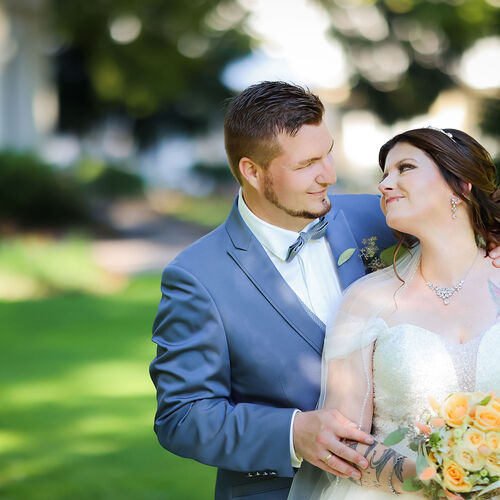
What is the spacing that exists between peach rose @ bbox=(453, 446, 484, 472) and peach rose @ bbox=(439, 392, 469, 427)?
0.08 m

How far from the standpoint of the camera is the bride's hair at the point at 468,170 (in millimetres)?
2814

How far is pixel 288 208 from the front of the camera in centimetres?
308

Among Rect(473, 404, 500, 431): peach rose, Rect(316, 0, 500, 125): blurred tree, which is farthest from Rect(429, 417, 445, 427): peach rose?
Rect(316, 0, 500, 125): blurred tree

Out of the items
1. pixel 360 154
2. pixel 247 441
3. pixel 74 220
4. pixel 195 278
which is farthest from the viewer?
pixel 360 154

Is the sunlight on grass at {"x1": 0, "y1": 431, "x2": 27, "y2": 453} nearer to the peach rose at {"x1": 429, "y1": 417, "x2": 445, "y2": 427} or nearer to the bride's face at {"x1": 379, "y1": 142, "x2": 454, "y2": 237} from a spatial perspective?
the bride's face at {"x1": 379, "y1": 142, "x2": 454, "y2": 237}

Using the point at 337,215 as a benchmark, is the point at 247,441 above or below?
below

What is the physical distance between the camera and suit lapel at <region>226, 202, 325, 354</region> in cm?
296

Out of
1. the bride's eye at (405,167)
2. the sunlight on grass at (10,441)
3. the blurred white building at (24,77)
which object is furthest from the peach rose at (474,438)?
the blurred white building at (24,77)

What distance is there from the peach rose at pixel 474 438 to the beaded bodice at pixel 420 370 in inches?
17.9

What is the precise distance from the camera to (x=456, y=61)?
23.3 metres

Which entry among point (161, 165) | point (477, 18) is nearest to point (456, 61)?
point (477, 18)

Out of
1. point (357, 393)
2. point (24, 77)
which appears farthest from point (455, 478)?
point (24, 77)

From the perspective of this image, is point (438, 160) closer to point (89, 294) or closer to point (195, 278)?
point (195, 278)

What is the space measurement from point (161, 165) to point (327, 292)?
113ft
